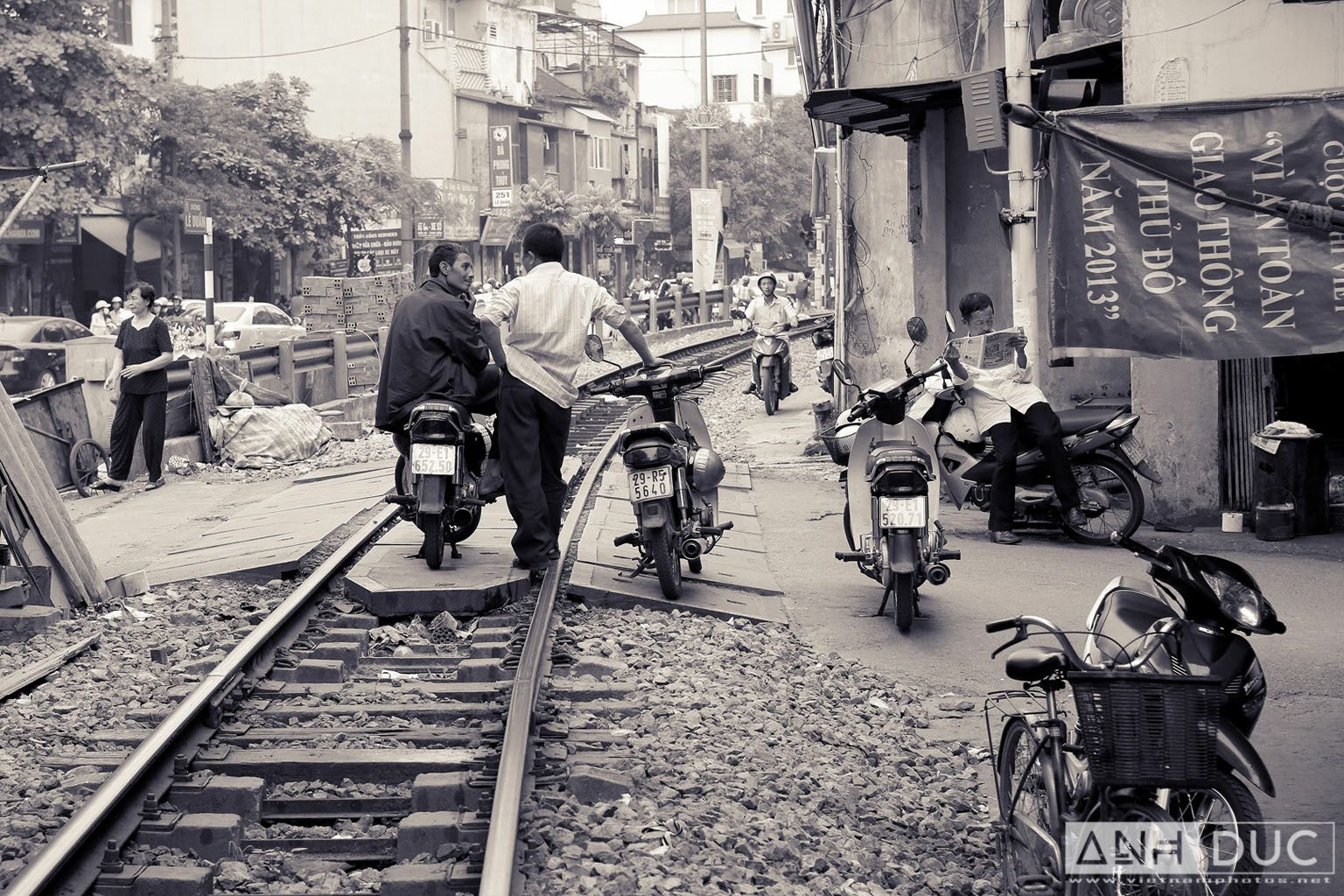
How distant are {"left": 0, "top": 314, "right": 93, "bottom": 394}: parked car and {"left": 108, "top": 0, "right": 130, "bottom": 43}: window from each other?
1800 cm

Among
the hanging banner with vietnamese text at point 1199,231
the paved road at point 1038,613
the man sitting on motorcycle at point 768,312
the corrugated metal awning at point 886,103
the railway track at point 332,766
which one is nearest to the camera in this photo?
the railway track at point 332,766

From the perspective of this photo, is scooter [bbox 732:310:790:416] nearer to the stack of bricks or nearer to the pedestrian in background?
the stack of bricks

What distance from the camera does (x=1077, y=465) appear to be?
11.3 metres

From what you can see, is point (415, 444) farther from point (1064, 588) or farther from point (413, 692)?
point (1064, 588)

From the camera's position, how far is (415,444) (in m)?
8.73

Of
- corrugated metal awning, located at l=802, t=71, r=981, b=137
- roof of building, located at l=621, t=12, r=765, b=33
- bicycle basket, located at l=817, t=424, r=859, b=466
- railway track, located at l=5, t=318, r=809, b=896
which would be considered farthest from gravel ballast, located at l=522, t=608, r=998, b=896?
roof of building, located at l=621, t=12, r=765, b=33

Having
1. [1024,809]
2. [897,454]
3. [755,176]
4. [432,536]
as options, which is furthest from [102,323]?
[755,176]

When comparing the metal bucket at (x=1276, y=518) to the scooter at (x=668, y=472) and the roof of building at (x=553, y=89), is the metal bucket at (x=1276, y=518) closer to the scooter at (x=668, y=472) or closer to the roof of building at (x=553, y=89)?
the scooter at (x=668, y=472)

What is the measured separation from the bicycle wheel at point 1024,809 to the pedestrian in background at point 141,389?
1124 cm

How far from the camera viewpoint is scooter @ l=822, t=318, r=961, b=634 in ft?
27.0

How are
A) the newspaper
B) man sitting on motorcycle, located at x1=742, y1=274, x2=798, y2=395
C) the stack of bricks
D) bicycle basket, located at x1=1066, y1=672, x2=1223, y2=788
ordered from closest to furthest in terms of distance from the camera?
bicycle basket, located at x1=1066, y1=672, x2=1223, y2=788 < the newspaper < man sitting on motorcycle, located at x1=742, y1=274, x2=798, y2=395 < the stack of bricks

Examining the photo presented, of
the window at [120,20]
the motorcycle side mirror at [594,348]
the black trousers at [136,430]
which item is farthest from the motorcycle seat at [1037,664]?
the window at [120,20]

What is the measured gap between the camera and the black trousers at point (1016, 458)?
35.7 ft

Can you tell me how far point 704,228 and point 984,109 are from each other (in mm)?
30074
